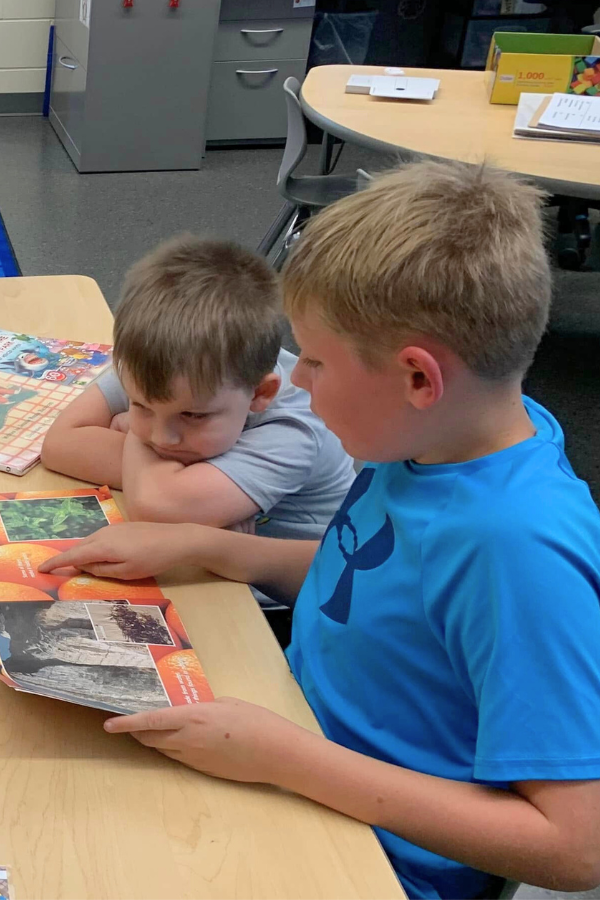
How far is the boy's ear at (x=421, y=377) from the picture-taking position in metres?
0.74

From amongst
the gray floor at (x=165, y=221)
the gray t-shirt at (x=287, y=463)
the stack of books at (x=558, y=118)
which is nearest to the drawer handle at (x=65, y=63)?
the gray floor at (x=165, y=221)

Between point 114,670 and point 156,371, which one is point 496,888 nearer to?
point 114,670

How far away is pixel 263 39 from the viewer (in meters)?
4.38

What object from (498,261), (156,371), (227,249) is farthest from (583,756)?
(227,249)

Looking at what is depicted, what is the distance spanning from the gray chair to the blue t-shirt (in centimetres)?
207

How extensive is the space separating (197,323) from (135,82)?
338 cm

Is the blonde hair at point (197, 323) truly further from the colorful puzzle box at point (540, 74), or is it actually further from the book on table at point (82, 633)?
the colorful puzzle box at point (540, 74)

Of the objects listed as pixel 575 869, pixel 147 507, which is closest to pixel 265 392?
pixel 147 507

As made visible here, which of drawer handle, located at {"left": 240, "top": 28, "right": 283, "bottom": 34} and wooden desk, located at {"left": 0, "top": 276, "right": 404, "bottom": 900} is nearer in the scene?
wooden desk, located at {"left": 0, "top": 276, "right": 404, "bottom": 900}

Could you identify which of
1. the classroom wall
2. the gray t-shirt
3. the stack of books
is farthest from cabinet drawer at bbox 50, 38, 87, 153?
the gray t-shirt

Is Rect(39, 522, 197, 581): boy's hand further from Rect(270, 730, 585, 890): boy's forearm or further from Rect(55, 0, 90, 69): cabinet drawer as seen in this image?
Rect(55, 0, 90, 69): cabinet drawer

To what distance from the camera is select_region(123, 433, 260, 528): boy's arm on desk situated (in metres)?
1.05

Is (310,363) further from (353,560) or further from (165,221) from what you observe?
(165,221)

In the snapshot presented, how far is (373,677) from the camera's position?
84 centimetres
